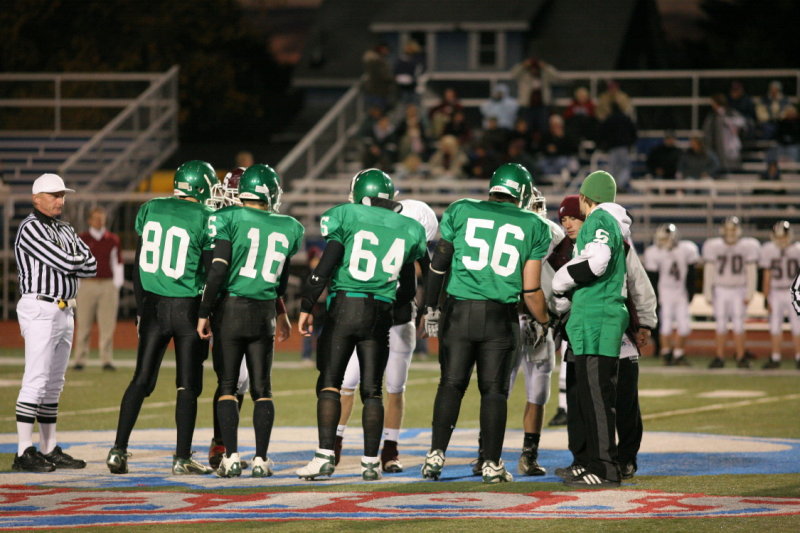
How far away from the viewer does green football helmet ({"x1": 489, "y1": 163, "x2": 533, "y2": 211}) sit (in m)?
8.87

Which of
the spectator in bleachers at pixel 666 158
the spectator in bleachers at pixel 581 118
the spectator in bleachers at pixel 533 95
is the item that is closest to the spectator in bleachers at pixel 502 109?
the spectator in bleachers at pixel 533 95

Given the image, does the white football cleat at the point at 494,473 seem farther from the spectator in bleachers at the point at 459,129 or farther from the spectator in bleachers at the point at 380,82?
the spectator in bleachers at the point at 380,82

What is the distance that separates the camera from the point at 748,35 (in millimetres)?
48188

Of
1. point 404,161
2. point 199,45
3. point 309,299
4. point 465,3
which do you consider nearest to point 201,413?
point 309,299

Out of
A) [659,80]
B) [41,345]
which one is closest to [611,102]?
[659,80]

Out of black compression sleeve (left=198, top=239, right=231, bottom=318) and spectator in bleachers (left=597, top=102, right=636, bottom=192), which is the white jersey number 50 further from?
spectator in bleachers (left=597, top=102, right=636, bottom=192)

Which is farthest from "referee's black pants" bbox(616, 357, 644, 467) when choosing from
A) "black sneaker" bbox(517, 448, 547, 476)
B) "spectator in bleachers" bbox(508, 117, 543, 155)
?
"spectator in bleachers" bbox(508, 117, 543, 155)

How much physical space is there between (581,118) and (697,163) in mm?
2326

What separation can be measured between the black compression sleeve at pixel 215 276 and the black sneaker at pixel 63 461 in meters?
1.44

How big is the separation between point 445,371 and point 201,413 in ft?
15.3

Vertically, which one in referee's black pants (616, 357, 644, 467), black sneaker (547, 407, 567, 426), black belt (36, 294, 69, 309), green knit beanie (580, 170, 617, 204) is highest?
green knit beanie (580, 170, 617, 204)

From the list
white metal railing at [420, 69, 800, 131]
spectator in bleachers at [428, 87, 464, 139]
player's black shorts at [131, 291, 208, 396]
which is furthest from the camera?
white metal railing at [420, 69, 800, 131]

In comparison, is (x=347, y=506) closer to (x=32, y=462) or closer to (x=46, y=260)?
A: (x=32, y=462)

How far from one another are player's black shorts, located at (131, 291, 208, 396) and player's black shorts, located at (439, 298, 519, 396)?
165 cm
